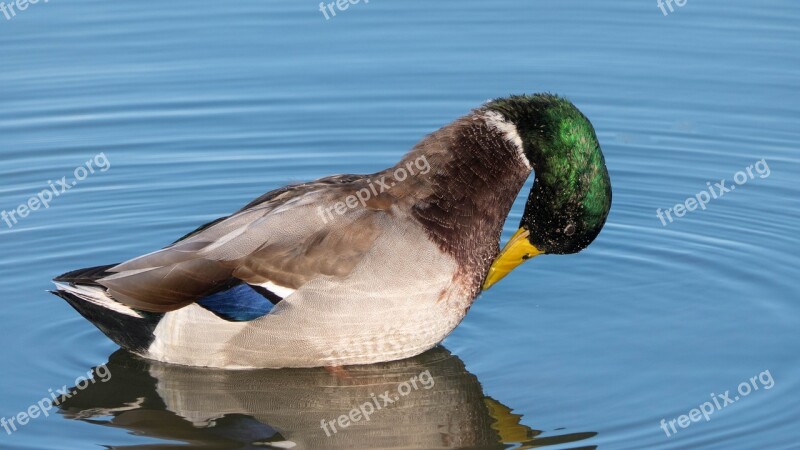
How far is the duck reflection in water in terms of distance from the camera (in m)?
8.38

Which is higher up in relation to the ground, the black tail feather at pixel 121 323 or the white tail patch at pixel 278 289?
the white tail patch at pixel 278 289

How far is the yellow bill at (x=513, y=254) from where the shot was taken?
30.1ft

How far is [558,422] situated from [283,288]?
183cm

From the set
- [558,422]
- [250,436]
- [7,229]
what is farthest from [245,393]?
[7,229]

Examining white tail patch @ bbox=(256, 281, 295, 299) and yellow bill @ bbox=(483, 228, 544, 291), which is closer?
white tail patch @ bbox=(256, 281, 295, 299)

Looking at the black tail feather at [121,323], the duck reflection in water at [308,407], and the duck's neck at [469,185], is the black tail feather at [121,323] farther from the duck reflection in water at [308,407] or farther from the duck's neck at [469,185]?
the duck's neck at [469,185]

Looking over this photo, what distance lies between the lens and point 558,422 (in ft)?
27.7

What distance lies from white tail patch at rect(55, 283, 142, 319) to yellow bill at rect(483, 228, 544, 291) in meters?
2.24

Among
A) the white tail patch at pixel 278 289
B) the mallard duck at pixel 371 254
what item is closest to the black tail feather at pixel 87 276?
the mallard duck at pixel 371 254

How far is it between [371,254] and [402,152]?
4217mm

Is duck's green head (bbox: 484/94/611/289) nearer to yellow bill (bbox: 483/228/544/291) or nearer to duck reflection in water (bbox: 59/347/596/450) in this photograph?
yellow bill (bbox: 483/228/544/291)

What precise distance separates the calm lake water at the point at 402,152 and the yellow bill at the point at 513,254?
21.6 inches

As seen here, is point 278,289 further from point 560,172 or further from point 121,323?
point 560,172

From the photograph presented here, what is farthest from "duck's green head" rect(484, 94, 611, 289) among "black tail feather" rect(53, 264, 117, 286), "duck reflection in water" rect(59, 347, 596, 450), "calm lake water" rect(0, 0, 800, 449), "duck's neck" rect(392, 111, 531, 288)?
"black tail feather" rect(53, 264, 117, 286)
